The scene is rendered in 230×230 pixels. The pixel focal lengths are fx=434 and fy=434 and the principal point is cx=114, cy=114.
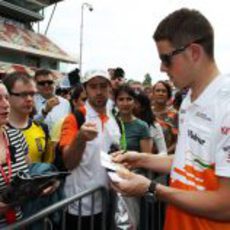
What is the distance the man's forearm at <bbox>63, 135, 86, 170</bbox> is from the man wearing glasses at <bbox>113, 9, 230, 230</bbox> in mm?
910

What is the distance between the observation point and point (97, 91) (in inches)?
138

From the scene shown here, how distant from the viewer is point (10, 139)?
296cm

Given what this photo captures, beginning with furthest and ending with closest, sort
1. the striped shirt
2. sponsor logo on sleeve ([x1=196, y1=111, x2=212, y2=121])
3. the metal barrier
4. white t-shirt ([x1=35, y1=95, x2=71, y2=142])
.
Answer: white t-shirt ([x1=35, y1=95, x2=71, y2=142]) → the striped shirt → the metal barrier → sponsor logo on sleeve ([x1=196, y1=111, x2=212, y2=121])

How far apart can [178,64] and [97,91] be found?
150 cm

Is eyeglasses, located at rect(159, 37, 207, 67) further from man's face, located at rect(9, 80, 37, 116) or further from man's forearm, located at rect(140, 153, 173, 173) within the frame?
man's face, located at rect(9, 80, 37, 116)

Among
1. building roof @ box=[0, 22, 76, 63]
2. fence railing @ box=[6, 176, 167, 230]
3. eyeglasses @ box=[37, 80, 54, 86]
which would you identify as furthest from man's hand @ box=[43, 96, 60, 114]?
building roof @ box=[0, 22, 76, 63]

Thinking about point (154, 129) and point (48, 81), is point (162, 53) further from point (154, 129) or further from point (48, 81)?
point (48, 81)

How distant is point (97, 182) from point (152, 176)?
0.90 m

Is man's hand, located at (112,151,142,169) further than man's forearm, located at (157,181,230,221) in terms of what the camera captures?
Yes

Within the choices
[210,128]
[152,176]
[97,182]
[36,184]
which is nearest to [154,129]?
[152,176]

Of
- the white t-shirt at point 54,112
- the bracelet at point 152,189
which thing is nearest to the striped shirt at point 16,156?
the bracelet at point 152,189

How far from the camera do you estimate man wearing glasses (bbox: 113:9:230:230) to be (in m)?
1.92

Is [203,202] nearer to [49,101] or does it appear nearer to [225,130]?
[225,130]

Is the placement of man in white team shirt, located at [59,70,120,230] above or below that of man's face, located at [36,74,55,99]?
below
